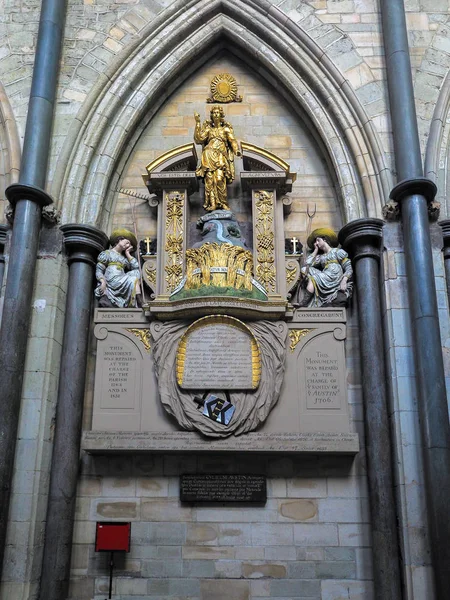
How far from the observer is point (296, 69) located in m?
8.17

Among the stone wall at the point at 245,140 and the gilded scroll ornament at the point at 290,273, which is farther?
the stone wall at the point at 245,140

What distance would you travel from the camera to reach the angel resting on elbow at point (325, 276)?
7.34 metres

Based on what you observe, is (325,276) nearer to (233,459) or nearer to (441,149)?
(441,149)

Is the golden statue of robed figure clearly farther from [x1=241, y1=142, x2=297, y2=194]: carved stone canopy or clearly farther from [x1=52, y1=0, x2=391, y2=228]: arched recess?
[x1=52, y1=0, x2=391, y2=228]: arched recess

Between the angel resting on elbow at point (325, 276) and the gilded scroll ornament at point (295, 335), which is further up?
the angel resting on elbow at point (325, 276)

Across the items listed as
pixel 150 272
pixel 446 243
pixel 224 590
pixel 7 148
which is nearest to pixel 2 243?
pixel 7 148

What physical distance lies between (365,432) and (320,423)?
1.68 ft

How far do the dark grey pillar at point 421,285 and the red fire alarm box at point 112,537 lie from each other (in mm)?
2914

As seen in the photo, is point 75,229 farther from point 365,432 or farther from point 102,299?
point 365,432

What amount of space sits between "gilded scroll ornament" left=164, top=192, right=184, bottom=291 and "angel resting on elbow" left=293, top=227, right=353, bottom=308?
4.62ft

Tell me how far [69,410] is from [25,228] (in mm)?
1983

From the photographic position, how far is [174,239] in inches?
301

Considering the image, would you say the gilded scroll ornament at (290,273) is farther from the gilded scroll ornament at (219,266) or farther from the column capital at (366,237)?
the column capital at (366,237)

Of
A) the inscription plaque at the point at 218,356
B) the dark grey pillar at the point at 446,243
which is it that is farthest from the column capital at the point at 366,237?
the inscription plaque at the point at 218,356
